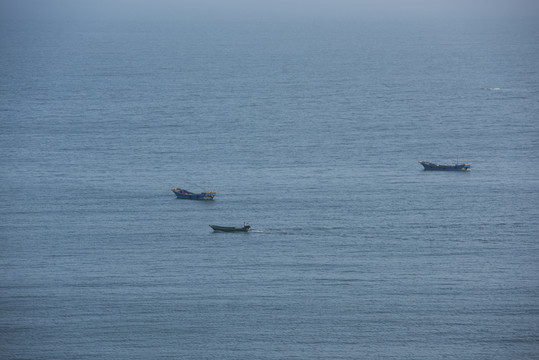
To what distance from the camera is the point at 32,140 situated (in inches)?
6658

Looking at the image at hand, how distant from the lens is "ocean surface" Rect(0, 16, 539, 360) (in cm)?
9375

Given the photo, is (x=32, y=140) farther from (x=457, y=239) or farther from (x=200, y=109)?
(x=457, y=239)

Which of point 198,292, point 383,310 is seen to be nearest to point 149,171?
point 198,292

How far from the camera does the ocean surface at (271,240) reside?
93.8 m

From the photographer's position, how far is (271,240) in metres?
118

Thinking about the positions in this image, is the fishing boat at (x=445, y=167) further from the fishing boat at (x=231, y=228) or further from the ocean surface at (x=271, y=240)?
the fishing boat at (x=231, y=228)

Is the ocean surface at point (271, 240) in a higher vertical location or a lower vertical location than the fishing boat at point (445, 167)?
lower

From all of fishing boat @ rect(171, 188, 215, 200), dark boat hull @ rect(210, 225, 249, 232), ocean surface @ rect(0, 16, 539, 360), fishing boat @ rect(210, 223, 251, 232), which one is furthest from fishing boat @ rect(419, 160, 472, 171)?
dark boat hull @ rect(210, 225, 249, 232)

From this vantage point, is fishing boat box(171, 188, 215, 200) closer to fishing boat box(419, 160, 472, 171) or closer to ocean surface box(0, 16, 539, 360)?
ocean surface box(0, 16, 539, 360)

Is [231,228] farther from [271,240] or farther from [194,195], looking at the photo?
[194,195]

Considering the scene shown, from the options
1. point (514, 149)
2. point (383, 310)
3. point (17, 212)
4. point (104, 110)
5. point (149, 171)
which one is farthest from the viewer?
point (104, 110)

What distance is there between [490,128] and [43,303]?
101 metres

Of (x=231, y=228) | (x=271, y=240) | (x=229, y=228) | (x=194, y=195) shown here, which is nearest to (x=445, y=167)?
(x=194, y=195)

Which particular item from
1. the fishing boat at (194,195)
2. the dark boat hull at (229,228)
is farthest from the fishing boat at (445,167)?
the dark boat hull at (229,228)
